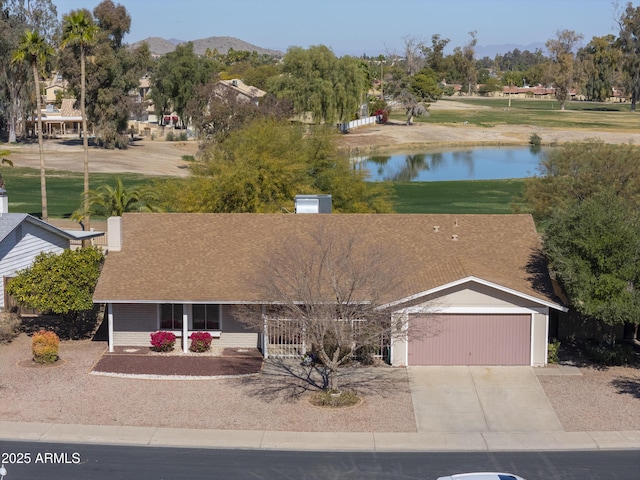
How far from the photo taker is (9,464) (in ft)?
65.8

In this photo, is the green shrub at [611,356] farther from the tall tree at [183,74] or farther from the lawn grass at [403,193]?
the tall tree at [183,74]

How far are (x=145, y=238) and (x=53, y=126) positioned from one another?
88370mm

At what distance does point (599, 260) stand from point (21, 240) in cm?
1984

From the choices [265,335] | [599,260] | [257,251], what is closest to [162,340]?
[265,335]

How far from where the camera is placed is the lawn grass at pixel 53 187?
208 ft

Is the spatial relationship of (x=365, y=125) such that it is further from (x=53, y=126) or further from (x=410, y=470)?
(x=410, y=470)

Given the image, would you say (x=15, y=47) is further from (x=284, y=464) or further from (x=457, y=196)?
(x=284, y=464)

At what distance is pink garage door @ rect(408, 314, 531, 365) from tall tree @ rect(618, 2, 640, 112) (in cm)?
16673

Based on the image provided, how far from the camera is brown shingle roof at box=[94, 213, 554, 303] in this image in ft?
94.3

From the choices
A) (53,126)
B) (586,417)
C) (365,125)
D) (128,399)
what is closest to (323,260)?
(128,399)

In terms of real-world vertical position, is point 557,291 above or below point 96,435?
above

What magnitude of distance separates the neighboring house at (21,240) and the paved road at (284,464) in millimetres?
12078

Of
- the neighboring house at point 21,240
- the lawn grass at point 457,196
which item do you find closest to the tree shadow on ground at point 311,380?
the neighboring house at point 21,240

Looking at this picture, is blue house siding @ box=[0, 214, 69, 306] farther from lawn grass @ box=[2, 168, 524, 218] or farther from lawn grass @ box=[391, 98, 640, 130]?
lawn grass @ box=[391, 98, 640, 130]
